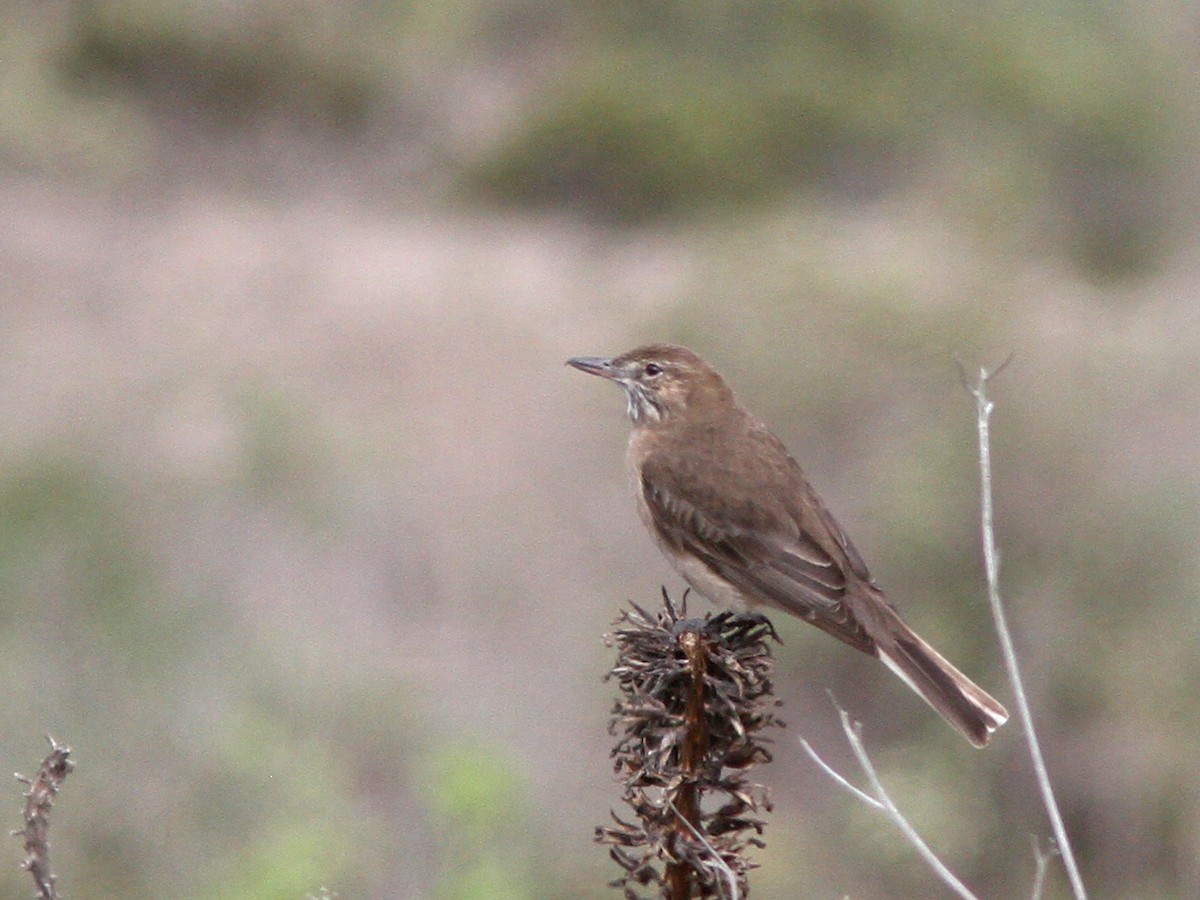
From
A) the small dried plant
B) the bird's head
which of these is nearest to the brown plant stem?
the small dried plant

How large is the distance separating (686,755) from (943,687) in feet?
9.10

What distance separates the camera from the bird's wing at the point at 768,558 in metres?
6.46

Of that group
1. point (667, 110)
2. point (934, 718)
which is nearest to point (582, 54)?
point (667, 110)

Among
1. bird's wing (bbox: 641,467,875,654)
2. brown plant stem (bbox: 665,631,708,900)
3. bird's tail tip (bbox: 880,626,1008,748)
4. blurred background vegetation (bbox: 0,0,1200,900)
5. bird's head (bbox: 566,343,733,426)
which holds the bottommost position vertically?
brown plant stem (bbox: 665,631,708,900)

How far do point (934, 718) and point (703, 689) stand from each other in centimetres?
900

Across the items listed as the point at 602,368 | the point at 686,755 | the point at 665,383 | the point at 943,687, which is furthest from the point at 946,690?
the point at 686,755

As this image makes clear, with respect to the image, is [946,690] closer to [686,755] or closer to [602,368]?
[602,368]

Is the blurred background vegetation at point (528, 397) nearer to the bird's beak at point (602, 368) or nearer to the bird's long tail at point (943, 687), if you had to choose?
the bird's beak at point (602, 368)

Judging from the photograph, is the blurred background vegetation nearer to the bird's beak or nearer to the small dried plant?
the bird's beak

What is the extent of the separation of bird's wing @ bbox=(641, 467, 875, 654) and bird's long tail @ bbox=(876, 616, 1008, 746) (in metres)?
0.10

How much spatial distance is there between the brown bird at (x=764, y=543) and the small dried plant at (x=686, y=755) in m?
2.35

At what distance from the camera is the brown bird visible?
21.1 ft

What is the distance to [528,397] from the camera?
692 inches

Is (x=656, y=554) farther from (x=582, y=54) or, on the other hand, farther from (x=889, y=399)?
(x=582, y=54)
